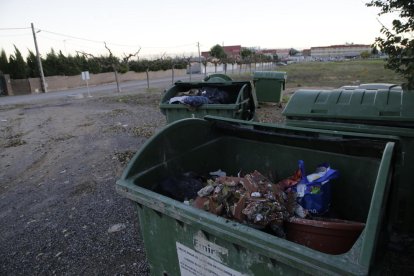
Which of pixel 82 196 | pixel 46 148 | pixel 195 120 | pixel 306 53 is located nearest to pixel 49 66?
pixel 46 148

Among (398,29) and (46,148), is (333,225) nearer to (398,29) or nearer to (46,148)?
(398,29)

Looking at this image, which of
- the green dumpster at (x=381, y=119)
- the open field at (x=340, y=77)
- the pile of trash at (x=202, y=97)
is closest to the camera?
the green dumpster at (x=381, y=119)

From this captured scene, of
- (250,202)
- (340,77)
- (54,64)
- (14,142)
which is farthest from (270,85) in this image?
(54,64)

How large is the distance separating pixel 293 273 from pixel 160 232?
0.80 metres

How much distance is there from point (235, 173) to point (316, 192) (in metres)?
0.95

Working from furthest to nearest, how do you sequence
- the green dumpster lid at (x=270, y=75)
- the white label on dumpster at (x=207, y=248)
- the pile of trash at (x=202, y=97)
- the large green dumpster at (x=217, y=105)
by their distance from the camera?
1. the green dumpster lid at (x=270, y=75)
2. the pile of trash at (x=202, y=97)
3. the large green dumpster at (x=217, y=105)
4. the white label on dumpster at (x=207, y=248)

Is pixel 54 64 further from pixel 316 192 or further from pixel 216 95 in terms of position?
pixel 316 192

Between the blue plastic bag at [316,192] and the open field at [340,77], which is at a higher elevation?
the blue plastic bag at [316,192]

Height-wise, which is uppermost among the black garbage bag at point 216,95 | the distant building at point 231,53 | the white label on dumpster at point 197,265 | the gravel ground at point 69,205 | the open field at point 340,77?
the distant building at point 231,53

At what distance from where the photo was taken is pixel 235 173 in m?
2.70

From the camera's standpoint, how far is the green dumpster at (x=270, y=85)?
33.9 feet

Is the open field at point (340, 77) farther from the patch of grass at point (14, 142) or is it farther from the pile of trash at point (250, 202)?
the patch of grass at point (14, 142)

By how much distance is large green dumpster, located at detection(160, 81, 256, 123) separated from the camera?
4.68m

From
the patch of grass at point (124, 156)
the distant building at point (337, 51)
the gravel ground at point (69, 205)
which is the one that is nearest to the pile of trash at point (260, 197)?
the gravel ground at point (69, 205)
